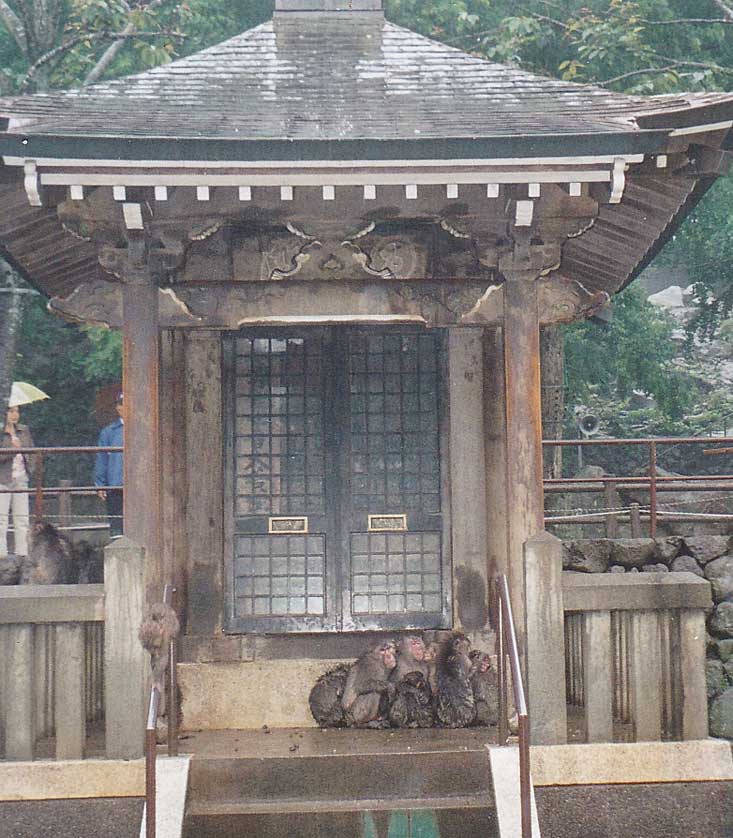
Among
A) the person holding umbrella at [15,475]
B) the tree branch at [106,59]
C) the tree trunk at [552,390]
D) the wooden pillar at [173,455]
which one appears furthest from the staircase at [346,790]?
the tree branch at [106,59]

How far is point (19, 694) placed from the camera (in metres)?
7.50

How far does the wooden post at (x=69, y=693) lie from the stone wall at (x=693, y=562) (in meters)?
6.57

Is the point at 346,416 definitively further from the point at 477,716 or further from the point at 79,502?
the point at 79,502

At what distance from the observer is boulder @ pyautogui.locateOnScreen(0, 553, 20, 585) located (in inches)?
500

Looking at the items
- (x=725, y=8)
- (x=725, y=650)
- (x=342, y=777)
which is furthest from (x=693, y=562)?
(x=725, y=8)

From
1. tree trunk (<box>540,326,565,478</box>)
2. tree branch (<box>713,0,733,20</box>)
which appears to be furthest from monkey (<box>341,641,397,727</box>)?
tree branch (<box>713,0,733,20</box>)

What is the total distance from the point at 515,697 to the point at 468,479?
268 cm

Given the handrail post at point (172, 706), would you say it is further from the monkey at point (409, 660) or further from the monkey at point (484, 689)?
the monkey at point (484, 689)

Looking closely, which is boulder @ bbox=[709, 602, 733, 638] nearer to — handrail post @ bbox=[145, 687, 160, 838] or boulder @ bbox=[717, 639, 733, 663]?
boulder @ bbox=[717, 639, 733, 663]

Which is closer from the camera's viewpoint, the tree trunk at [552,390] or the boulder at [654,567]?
the boulder at [654,567]

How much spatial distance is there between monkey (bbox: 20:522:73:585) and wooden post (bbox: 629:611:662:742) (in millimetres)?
5644

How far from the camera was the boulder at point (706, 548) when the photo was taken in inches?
509

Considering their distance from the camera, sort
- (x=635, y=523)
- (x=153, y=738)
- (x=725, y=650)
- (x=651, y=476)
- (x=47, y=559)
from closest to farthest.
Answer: (x=153, y=738)
(x=47, y=559)
(x=725, y=650)
(x=651, y=476)
(x=635, y=523)

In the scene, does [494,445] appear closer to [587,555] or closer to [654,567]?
[587,555]
